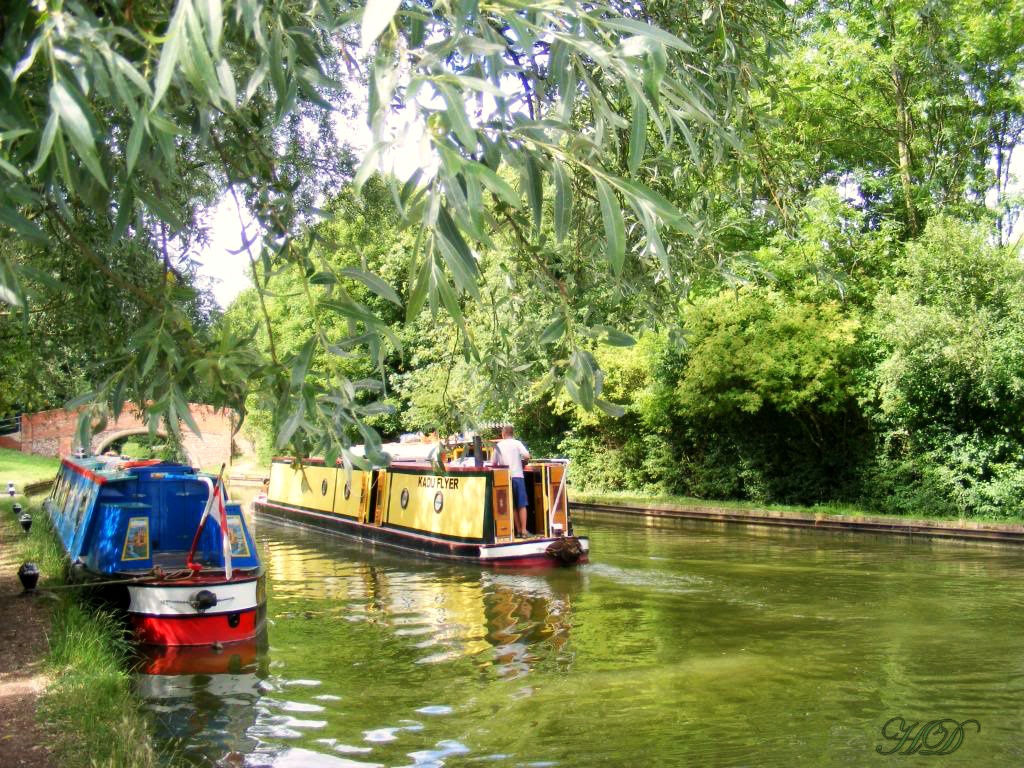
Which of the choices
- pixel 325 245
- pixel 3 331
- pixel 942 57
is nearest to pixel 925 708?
pixel 942 57

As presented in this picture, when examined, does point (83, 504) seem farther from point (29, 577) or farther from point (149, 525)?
point (29, 577)

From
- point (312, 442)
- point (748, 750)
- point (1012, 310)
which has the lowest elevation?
point (748, 750)

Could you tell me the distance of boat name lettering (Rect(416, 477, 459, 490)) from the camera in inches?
556

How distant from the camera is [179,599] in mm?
8445

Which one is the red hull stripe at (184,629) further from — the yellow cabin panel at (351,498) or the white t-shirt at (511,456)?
the yellow cabin panel at (351,498)

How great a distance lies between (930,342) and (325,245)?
46.5 feet

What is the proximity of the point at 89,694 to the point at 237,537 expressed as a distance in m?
4.13

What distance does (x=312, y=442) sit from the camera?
8.31 ft

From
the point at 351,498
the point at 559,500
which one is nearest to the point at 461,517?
the point at 559,500

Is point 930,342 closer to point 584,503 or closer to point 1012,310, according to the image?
point 1012,310

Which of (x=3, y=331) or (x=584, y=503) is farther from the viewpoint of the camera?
(x=584, y=503)

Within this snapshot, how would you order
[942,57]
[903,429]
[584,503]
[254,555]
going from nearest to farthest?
[942,57], [254,555], [903,429], [584,503]

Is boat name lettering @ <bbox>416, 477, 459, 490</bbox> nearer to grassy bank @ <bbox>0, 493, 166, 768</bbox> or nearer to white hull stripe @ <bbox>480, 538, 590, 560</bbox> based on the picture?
white hull stripe @ <bbox>480, 538, 590, 560</bbox>

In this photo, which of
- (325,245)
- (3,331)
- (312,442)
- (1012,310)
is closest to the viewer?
(312,442)
